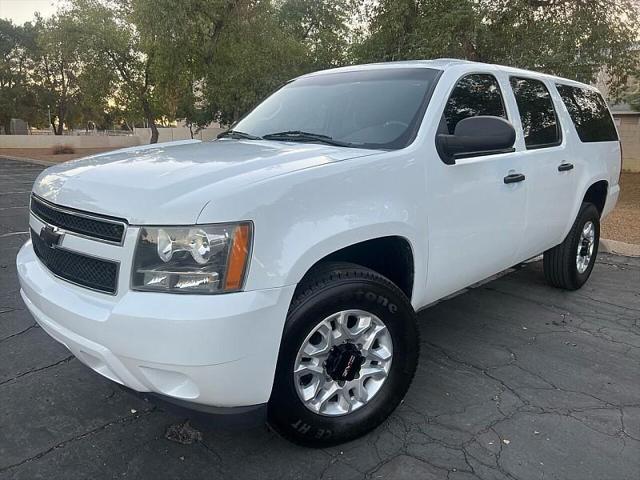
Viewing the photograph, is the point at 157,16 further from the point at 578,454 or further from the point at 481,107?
the point at 578,454

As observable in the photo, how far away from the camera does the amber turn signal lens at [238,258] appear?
201cm

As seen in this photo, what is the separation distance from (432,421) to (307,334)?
1.01 m

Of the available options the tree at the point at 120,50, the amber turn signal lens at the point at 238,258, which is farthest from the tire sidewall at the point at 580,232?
the tree at the point at 120,50

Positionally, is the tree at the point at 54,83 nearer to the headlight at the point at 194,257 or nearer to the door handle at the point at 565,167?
the door handle at the point at 565,167

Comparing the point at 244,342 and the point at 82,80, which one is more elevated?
the point at 82,80

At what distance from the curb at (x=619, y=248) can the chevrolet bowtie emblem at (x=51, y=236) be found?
628cm

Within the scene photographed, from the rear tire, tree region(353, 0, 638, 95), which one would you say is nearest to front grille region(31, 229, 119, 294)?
the rear tire

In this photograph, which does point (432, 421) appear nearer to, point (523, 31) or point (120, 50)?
point (523, 31)

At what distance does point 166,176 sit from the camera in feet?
7.46

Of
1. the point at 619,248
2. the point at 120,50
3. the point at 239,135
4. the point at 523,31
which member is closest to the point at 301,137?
the point at 239,135

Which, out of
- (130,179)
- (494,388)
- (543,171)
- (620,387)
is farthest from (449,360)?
(130,179)

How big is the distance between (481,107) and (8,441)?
3.33 m

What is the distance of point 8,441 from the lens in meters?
2.59

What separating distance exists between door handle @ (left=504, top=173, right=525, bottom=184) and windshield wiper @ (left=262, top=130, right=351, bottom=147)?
1149 millimetres
